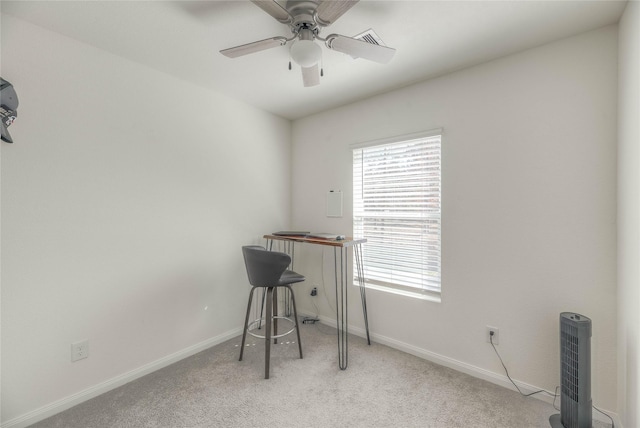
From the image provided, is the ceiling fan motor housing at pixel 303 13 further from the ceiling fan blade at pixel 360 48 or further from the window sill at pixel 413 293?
the window sill at pixel 413 293

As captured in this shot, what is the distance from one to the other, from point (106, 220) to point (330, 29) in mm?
1985

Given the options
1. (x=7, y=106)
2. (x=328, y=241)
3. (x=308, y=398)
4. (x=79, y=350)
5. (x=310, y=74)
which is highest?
(x=310, y=74)

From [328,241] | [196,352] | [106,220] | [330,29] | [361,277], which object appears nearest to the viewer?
[330,29]

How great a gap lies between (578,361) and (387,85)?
7.60 ft

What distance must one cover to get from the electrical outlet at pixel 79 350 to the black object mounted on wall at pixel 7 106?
4.29 ft

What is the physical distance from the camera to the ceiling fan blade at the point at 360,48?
149 cm

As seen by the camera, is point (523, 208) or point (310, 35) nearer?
point (310, 35)

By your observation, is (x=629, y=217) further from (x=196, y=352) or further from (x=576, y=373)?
(x=196, y=352)

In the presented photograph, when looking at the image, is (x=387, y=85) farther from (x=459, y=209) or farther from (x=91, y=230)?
(x=91, y=230)

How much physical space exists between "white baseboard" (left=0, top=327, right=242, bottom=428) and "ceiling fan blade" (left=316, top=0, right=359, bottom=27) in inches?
105

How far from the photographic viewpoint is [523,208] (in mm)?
1937

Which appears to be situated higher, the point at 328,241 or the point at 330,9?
the point at 330,9

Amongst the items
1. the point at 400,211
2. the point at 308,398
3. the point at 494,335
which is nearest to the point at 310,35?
the point at 400,211

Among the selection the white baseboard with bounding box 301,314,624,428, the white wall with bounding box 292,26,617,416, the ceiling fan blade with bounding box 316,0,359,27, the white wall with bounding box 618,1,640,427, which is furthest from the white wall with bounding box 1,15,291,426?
the white wall with bounding box 618,1,640,427
